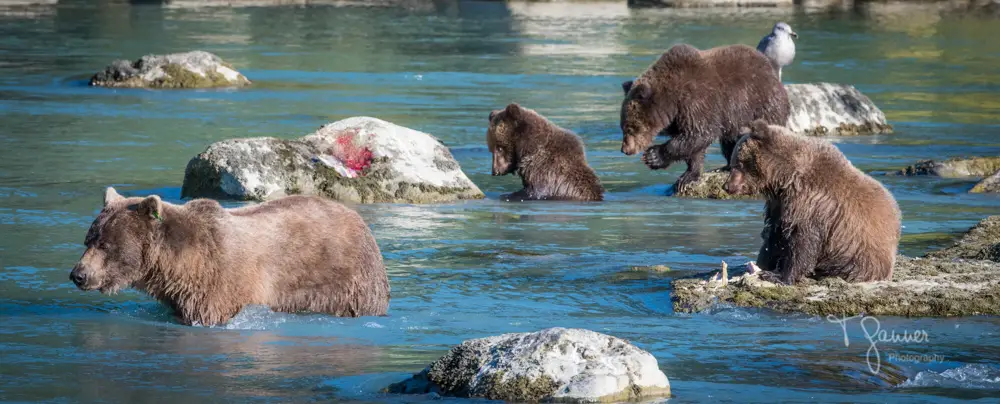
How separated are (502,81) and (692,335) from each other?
21322 mm

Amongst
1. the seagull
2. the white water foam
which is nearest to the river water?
the white water foam

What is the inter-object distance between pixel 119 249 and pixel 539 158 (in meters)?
7.69

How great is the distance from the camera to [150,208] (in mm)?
9039

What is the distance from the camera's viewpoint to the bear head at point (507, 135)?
653 inches

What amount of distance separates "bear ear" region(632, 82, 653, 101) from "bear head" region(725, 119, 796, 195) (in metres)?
5.60

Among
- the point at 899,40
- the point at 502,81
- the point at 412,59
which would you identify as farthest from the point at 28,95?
the point at 899,40

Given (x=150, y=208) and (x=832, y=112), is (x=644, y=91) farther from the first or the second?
(x=150, y=208)

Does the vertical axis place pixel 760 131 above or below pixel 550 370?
above

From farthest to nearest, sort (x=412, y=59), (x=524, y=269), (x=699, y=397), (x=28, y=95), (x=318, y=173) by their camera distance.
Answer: (x=412, y=59) < (x=28, y=95) < (x=318, y=173) < (x=524, y=269) < (x=699, y=397)

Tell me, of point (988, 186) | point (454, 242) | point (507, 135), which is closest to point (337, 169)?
point (507, 135)

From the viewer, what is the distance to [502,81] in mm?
30562

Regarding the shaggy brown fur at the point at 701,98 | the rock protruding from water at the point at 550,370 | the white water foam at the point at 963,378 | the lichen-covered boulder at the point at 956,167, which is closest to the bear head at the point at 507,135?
the shaggy brown fur at the point at 701,98

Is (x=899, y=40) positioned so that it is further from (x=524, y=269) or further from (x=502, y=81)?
(x=524, y=269)

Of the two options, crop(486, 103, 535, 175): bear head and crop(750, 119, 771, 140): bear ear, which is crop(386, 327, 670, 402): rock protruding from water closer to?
crop(750, 119, 771, 140): bear ear
